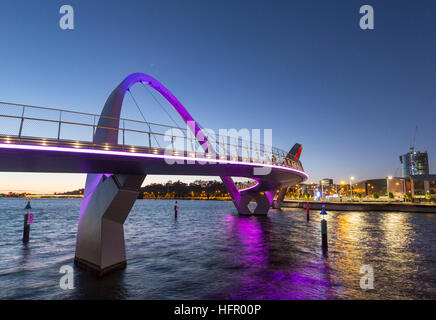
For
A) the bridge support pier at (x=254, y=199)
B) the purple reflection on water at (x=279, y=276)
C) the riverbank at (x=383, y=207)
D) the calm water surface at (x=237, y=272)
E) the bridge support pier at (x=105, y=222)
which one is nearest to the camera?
the purple reflection on water at (x=279, y=276)

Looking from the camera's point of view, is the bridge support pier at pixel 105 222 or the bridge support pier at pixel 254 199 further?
the bridge support pier at pixel 254 199

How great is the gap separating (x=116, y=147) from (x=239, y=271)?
9.53 metres

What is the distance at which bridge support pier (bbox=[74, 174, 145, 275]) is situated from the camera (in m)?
13.9

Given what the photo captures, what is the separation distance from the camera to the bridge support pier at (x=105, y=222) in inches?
547

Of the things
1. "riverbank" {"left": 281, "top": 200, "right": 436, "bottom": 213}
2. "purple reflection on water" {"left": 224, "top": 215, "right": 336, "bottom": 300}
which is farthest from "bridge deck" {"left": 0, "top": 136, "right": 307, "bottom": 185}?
"riverbank" {"left": 281, "top": 200, "right": 436, "bottom": 213}

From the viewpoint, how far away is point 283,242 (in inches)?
965

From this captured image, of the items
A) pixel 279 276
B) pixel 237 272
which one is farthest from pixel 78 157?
pixel 279 276

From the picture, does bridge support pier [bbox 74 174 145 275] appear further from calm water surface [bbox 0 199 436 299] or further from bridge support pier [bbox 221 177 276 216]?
bridge support pier [bbox 221 177 276 216]

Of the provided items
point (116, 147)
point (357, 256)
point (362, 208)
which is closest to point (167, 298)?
point (116, 147)

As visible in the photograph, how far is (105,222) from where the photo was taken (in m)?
14.0

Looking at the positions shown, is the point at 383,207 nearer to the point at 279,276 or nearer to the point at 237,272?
the point at 279,276

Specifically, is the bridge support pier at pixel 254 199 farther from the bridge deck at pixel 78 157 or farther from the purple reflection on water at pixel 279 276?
the bridge deck at pixel 78 157

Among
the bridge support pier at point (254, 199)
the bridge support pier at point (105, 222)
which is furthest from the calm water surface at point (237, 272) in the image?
the bridge support pier at point (254, 199)
